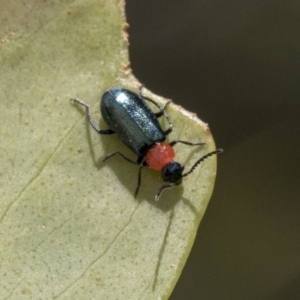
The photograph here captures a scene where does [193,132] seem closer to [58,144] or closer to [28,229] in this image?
[58,144]

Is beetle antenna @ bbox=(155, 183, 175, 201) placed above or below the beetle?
below

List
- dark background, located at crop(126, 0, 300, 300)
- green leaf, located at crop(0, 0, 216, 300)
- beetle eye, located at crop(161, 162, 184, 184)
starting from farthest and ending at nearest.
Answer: dark background, located at crop(126, 0, 300, 300)
beetle eye, located at crop(161, 162, 184, 184)
green leaf, located at crop(0, 0, 216, 300)

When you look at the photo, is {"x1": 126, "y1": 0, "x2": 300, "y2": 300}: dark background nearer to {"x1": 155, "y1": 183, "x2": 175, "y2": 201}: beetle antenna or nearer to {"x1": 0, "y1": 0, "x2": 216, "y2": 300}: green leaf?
{"x1": 155, "y1": 183, "x2": 175, "y2": 201}: beetle antenna

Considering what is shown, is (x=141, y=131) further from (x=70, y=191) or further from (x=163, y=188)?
(x=70, y=191)

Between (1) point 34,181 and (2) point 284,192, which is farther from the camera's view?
(2) point 284,192

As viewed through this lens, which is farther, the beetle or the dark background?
the dark background

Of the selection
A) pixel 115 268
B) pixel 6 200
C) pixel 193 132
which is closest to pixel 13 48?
pixel 6 200

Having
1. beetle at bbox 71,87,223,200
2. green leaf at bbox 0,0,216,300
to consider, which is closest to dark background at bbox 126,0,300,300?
beetle at bbox 71,87,223,200
